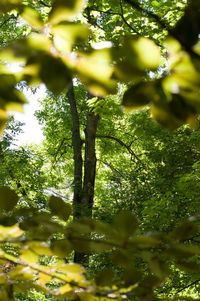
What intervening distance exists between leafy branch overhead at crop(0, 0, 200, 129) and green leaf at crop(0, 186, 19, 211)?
15 centimetres

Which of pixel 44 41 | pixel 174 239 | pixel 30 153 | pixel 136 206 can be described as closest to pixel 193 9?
pixel 44 41

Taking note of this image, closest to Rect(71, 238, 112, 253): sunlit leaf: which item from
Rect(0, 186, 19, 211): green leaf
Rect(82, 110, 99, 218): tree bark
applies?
Rect(0, 186, 19, 211): green leaf

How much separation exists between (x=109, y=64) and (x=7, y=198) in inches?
10.8

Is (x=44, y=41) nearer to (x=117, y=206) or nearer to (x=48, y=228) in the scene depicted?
(x=48, y=228)

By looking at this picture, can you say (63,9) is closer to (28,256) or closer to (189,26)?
(189,26)

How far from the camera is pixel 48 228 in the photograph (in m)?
0.43

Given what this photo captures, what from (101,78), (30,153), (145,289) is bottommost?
(145,289)

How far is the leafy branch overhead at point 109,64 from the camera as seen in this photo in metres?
0.33

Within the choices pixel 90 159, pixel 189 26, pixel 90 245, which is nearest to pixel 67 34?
pixel 189 26

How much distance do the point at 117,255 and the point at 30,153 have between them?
5.65 metres

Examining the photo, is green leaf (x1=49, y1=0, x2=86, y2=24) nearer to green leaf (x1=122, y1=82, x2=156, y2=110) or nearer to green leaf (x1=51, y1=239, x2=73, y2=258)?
green leaf (x1=122, y1=82, x2=156, y2=110)

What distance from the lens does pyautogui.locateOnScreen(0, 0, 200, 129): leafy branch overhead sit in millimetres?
326

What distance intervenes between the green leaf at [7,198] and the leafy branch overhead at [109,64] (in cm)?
15

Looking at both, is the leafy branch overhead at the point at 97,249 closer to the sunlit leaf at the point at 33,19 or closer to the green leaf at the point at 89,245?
the green leaf at the point at 89,245
